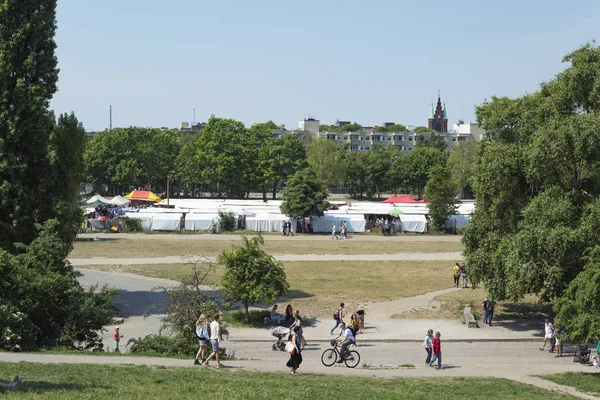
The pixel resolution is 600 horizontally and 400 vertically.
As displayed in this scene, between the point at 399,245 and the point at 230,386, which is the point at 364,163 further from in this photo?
the point at 230,386

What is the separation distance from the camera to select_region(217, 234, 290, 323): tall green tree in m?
27.6

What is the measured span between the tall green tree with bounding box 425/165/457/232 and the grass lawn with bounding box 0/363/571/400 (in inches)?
1859

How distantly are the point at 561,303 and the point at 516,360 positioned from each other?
245 centimetres

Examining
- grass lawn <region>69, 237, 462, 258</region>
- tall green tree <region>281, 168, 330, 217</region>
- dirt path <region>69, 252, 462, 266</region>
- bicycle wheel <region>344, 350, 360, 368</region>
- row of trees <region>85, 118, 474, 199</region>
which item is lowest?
bicycle wheel <region>344, 350, 360, 368</region>

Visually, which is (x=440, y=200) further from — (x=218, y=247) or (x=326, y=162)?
(x=326, y=162)

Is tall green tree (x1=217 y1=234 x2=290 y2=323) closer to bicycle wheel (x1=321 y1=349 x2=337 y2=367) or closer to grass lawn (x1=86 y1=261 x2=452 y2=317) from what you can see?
grass lawn (x1=86 y1=261 x2=452 y2=317)

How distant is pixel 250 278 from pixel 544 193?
39.7 ft

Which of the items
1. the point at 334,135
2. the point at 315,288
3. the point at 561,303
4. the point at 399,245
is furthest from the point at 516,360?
the point at 334,135

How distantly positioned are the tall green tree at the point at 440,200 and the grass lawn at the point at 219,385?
47.2 metres

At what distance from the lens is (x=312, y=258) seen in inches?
1898

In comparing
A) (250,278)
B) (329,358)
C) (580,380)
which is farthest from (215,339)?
(580,380)

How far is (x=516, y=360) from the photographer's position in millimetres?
23562

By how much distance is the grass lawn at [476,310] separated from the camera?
30441mm

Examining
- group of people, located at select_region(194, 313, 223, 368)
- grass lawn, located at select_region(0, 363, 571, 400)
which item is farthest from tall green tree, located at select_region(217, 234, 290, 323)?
grass lawn, located at select_region(0, 363, 571, 400)
